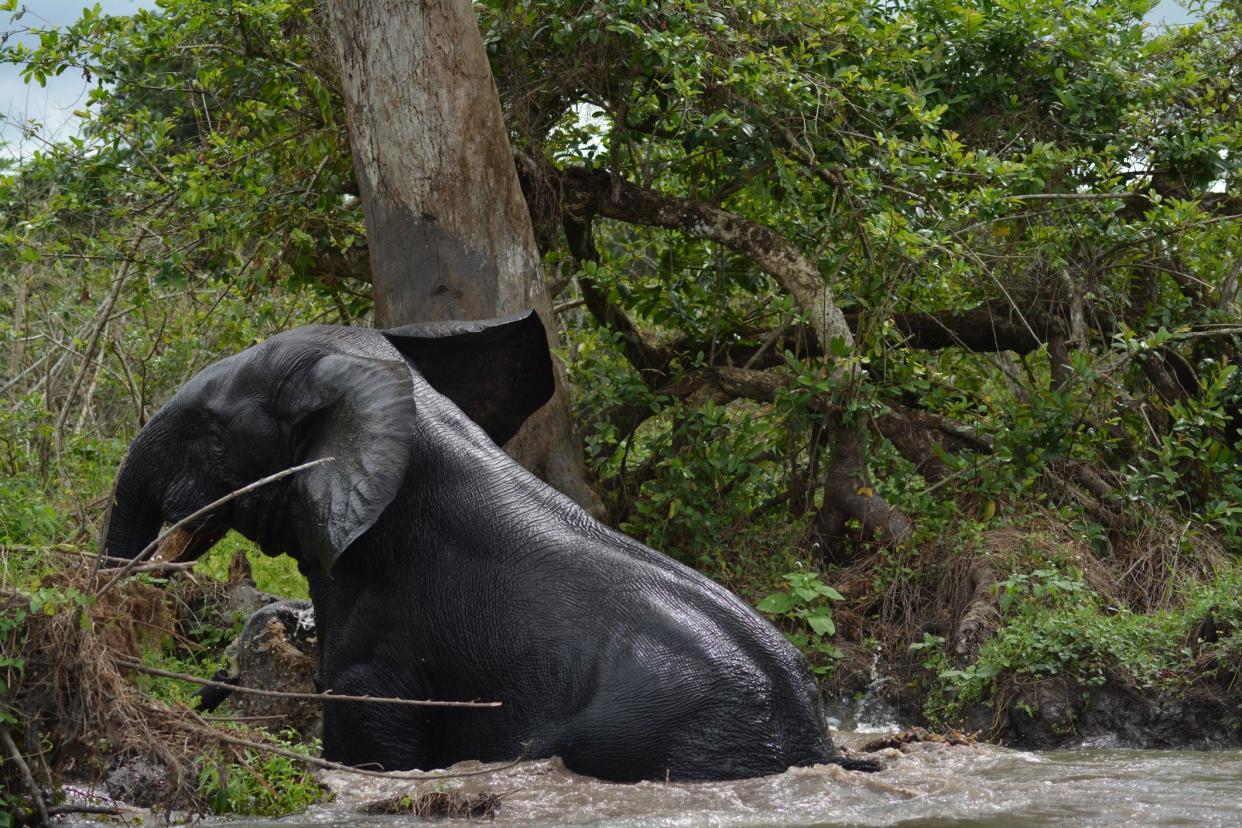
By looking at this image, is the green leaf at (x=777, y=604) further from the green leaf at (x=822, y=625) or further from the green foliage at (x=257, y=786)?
the green foliage at (x=257, y=786)

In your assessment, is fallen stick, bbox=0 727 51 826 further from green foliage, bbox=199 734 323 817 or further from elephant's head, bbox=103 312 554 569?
elephant's head, bbox=103 312 554 569

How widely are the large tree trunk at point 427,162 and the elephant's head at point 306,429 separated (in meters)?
1.40

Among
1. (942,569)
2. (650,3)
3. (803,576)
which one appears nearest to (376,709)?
(803,576)

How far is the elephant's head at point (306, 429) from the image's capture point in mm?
5301

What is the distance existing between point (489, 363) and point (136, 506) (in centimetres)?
155

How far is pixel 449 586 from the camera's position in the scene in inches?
214

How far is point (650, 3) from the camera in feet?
26.7

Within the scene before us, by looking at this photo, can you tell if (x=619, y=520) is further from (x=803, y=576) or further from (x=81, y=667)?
(x=81, y=667)

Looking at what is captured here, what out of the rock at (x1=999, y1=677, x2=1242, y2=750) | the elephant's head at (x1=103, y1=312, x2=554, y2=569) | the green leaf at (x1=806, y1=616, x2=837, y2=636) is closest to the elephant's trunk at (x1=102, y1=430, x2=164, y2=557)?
the elephant's head at (x1=103, y1=312, x2=554, y2=569)

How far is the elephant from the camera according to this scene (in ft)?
16.3

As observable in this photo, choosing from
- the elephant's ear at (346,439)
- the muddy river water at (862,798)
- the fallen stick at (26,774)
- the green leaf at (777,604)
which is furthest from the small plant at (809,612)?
the fallen stick at (26,774)

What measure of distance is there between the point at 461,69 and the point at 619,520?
280 cm

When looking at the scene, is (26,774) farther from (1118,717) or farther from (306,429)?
(1118,717)

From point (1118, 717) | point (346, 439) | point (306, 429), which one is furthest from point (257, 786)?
point (1118, 717)
